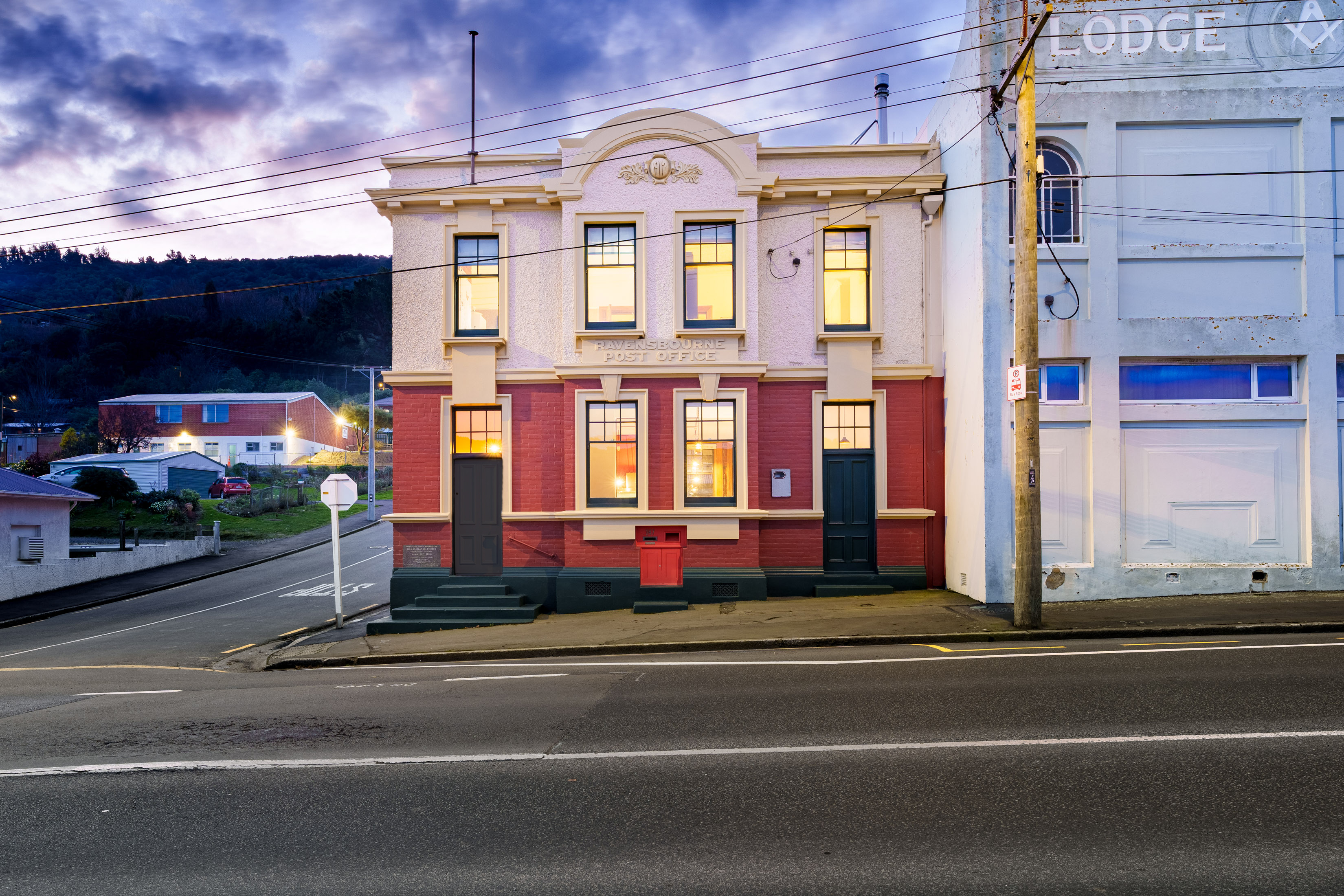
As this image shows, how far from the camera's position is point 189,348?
98.3 metres

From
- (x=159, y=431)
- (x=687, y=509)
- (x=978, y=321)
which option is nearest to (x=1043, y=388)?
(x=978, y=321)

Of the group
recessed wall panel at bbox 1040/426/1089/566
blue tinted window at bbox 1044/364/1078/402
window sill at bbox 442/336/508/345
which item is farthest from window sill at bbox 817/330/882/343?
window sill at bbox 442/336/508/345

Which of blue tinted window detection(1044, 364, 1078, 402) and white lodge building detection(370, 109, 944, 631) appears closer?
blue tinted window detection(1044, 364, 1078, 402)

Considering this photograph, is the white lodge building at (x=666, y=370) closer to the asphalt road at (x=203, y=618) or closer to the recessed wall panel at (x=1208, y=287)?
the recessed wall panel at (x=1208, y=287)

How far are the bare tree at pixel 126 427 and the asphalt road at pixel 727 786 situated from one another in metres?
60.3

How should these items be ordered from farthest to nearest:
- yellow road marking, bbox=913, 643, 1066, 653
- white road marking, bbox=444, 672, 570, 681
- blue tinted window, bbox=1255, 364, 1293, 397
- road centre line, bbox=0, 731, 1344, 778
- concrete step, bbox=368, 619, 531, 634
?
concrete step, bbox=368, 619, 531, 634 < blue tinted window, bbox=1255, 364, 1293, 397 < yellow road marking, bbox=913, 643, 1066, 653 < white road marking, bbox=444, 672, 570, 681 < road centre line, bbox=0, 731, 1344, 778

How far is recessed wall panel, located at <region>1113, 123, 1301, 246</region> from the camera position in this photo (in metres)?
12.7

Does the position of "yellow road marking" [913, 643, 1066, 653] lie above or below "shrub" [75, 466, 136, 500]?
below

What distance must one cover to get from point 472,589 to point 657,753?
9538 millimetres

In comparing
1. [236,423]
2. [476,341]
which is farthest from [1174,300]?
[236,423]

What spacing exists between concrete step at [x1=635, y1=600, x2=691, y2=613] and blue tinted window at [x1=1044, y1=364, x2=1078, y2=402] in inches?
285

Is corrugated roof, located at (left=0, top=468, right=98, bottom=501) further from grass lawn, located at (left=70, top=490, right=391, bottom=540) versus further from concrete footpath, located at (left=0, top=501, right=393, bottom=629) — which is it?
grass lawn, located at (left=70, top=490, right=391, bottom=540)

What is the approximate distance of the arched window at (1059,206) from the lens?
12.9m

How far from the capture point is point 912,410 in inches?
569
